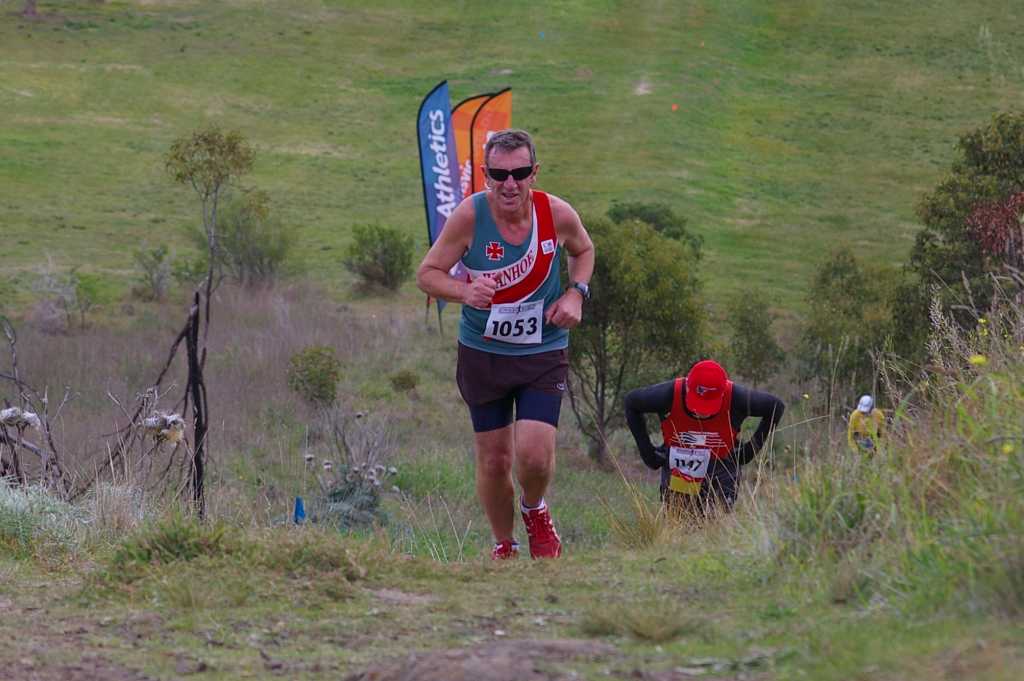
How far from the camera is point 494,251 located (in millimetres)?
6742

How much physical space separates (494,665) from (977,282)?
16298 millimetres

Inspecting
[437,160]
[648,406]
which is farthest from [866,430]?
[437,160]

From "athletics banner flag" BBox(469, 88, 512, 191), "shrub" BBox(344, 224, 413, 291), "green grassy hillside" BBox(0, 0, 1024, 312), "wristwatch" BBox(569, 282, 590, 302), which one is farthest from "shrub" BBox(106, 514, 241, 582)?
"shrub" BBox(344, 224, 413, 291)

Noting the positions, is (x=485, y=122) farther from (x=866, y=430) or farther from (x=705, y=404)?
(x=866, y=430)

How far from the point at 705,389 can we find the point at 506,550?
1.50 metres

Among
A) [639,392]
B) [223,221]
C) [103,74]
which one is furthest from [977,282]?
[103,74]

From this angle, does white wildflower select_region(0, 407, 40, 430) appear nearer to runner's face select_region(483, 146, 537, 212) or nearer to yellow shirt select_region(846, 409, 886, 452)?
runner's face select_region(483, 146, 537, 212)

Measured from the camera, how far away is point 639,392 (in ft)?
26.7

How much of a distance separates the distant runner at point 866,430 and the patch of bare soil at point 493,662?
5.56 feet

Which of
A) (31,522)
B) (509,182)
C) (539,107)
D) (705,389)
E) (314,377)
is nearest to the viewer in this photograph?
(509,182)

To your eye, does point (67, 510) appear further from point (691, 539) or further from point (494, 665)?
point (494, 665)

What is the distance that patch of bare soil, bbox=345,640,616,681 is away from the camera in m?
3.76

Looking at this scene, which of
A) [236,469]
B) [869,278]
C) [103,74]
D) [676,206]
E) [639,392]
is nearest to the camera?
[639,392]

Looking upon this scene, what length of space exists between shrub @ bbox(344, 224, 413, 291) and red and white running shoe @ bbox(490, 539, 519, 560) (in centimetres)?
2945
